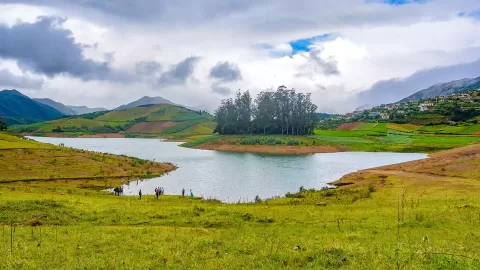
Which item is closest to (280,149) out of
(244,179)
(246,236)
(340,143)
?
(340,143)

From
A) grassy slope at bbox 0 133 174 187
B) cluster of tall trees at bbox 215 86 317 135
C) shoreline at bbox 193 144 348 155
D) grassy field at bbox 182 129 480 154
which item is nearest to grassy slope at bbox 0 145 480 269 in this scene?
grassy slope at bbox 0 133 174 187

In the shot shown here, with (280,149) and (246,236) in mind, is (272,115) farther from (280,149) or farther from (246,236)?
(246,236)

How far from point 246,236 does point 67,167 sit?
61.3 meters

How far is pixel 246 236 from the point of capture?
22.6 meters

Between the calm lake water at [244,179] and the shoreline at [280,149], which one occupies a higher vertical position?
the shoreline at [280,149]

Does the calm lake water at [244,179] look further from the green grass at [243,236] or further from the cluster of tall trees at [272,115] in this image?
the cluster of tall trees at [272,115]

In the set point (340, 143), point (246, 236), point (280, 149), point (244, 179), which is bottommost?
point (244, 179)

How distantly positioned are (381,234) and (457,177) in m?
43.2

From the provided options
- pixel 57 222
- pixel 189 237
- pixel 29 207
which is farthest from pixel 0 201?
pixel 189 237

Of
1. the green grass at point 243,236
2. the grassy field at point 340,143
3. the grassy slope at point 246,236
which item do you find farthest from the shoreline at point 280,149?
the green grass at point 243,236

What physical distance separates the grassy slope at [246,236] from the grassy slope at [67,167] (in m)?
29.0

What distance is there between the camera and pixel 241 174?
77875 millimetres

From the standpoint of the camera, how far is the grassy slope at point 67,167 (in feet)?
216

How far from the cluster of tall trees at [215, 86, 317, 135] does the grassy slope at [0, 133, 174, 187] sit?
97.1 meters
